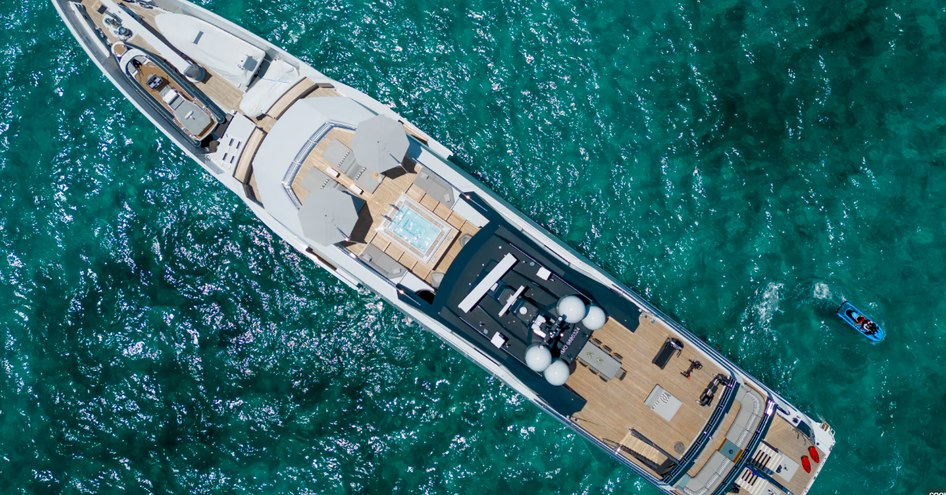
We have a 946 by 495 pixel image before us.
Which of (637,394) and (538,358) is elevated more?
(637,394)

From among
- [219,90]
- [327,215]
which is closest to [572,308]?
[327,215]

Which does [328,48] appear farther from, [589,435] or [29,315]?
[589,435]

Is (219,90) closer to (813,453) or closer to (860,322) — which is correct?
(813,453)

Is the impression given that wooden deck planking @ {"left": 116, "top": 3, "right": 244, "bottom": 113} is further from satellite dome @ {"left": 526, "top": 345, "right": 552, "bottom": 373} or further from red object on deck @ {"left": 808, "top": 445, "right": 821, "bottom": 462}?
red object on deck @ {"left": 808, "top": 445, "right": 821, "bottom": 462}

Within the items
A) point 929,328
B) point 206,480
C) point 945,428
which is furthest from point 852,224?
point 206,480

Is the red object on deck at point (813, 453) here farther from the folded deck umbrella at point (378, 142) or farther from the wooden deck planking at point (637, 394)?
the folded deck umbrella at point (378, 142)

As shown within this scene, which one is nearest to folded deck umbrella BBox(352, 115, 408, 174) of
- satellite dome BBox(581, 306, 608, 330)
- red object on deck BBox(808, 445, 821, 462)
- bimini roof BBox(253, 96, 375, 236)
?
bimini roof BBox(253, 96, 375, 236)
